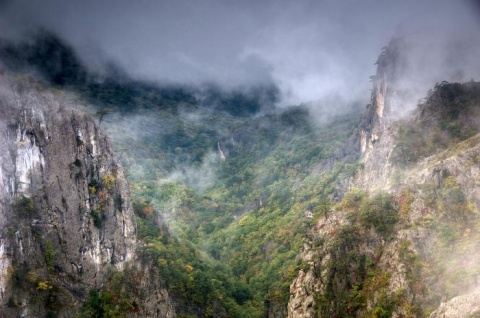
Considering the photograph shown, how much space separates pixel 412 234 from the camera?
80.5m

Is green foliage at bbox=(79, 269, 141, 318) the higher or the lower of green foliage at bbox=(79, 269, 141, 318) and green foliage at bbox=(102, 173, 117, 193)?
the lower

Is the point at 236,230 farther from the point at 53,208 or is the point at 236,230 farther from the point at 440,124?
the point at 53,208

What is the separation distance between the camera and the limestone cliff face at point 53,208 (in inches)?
2948

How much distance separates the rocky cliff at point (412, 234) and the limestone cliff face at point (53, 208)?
3239cm

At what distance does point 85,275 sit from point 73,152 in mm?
20420

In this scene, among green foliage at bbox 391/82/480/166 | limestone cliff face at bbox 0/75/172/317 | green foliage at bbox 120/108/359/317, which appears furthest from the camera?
green foliage at bbox 391/82/480/166

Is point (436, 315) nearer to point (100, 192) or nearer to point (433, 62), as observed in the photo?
point (100, 192)

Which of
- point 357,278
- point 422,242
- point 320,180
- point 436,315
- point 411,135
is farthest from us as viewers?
point 320,180

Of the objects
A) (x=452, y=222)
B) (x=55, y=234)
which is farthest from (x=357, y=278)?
(x=55, y=234)

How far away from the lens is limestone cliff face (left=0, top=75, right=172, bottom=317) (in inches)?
2948

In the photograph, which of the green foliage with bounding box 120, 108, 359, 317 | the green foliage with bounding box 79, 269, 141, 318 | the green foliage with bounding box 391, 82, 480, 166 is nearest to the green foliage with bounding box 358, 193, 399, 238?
the green foliage with bounding box 120, 108, 359, 317

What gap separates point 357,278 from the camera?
8456cm

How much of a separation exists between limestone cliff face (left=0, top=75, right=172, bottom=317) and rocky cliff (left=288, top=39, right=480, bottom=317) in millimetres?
32389

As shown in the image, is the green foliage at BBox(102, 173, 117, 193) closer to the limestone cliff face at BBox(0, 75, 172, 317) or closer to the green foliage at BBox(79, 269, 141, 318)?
the limestone cliff face at BBox(0, 75, 172, 317)
